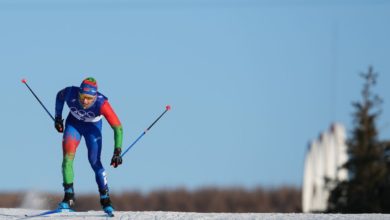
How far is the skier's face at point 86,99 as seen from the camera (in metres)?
25.5

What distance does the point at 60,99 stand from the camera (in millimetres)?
26109

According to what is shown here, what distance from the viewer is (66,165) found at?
85.4 ft

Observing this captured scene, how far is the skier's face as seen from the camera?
83.6ft

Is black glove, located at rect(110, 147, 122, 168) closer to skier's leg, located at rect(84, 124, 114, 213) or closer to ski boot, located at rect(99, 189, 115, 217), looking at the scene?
skier's leg, located at rect(84, 124, 114, 213)

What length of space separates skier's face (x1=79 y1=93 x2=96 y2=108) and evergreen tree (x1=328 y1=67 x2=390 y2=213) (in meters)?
22.7

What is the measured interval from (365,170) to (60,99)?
31106 mm

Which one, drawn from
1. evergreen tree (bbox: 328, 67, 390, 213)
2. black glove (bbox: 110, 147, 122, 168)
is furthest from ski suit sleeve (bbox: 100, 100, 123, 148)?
evergreen tree (bbox: 328, 67, 390, 213)

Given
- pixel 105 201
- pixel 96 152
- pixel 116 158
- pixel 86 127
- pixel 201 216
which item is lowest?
pixel 201 216

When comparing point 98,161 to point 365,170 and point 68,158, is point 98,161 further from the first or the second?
point 365,170

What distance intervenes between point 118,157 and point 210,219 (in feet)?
6.46

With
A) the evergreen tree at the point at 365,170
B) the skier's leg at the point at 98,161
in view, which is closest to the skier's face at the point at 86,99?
the skier's leg at the point at 98,161

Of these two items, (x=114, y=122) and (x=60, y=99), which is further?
(x=60, y=99)

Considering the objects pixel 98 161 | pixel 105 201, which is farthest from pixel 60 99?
pixel 105 201

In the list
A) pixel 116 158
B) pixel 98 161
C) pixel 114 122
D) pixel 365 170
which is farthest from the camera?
pixel 365 170
